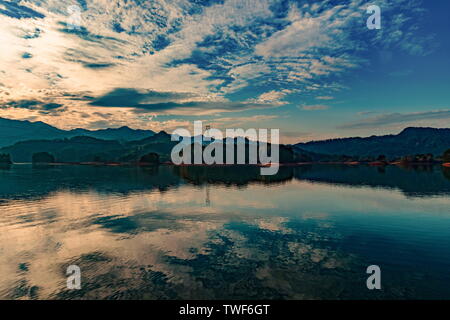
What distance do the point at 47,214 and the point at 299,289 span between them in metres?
47.5

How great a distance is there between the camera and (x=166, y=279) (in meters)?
20.2

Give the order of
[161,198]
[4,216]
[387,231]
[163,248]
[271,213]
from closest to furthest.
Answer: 1. [163,248]
2. [387,231]
3. [4,216]
4. [271,213]
5. [161,198]

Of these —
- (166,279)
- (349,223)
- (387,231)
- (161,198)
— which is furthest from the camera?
(161,198)

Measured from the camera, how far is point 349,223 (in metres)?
38.3

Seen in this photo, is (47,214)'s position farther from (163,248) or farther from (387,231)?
(387,231)

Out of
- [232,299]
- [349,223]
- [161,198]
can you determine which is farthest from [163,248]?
[161,198]

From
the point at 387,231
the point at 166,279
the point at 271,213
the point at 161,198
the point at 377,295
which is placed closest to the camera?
the point at 377,295

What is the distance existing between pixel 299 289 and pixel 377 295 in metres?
6.07

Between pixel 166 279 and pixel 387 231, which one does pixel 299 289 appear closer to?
pixel 166 279
